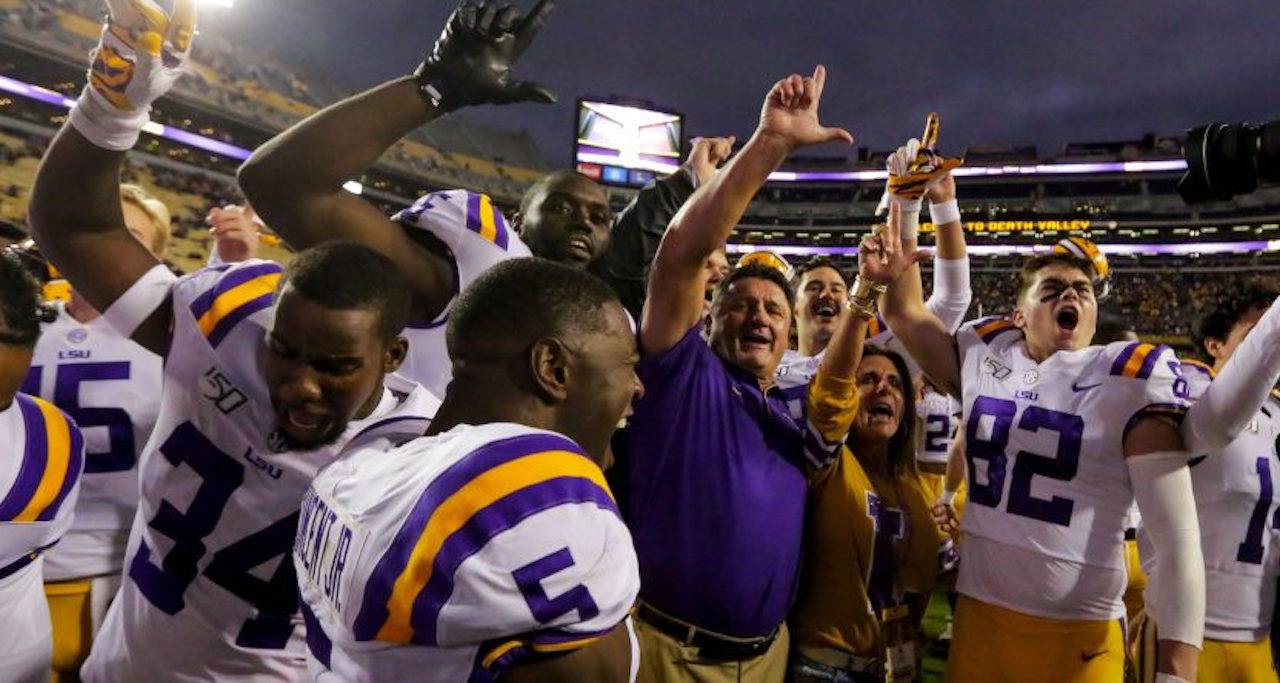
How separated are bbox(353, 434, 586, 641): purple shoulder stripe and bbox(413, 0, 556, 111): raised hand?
3.70 ft

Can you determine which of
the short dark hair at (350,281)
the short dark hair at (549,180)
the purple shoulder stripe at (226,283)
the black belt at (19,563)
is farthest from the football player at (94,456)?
the short dark hair at (350,281)

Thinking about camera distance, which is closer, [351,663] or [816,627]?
[351,663]

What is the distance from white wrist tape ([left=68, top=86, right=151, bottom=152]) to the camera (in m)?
1.77

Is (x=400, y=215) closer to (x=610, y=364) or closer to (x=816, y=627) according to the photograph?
(x=610, y=364)

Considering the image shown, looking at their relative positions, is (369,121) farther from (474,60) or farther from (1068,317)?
(1068,317)

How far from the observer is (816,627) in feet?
A: 8.23

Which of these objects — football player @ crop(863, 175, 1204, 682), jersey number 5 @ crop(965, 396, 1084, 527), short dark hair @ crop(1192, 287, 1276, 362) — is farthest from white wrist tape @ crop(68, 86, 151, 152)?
short dark hair @ crop(1192, 287, 1276, 362)

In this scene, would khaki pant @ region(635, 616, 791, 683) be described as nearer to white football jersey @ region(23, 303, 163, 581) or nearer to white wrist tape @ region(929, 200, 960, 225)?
white football jersey @ region(23, 303, 163, 581)

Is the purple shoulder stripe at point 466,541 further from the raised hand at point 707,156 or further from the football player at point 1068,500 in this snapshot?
the football player at point 1068,500

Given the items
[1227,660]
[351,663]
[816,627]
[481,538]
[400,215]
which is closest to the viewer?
[481,538]

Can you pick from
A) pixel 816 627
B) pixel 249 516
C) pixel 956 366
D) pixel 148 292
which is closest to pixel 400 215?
pixel 148 292

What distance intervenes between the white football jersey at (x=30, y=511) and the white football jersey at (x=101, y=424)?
0.51m

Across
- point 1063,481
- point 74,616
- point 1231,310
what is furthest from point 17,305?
point 1231,310

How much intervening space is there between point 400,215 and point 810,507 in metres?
1.55
